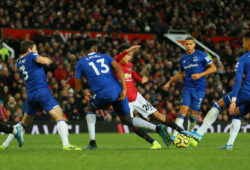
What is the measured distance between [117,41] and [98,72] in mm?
15570

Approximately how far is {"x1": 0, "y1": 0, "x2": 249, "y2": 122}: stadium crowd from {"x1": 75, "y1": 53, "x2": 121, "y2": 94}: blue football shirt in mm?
6698

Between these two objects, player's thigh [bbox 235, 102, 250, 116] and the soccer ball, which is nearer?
player's thigh [bbox 235, 102, 250, 116]

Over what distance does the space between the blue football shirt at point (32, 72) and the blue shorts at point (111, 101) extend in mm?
1008

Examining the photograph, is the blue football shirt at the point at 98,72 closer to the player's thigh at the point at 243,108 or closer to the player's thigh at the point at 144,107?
the player's thigh at the point at 144,107

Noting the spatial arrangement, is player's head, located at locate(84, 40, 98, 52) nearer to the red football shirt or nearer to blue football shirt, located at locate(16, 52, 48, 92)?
blue football shirt, located at locate(16, 52, 48, 92)

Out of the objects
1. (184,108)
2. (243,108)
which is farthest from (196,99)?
(243,108)

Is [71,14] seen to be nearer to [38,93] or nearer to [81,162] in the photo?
Result: [38,93]

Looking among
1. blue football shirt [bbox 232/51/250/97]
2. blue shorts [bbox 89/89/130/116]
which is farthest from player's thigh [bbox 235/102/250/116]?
blue shorts [bbox 89/89/130/116]

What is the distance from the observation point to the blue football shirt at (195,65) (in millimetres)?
12891

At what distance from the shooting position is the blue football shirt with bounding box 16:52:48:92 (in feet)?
32.8

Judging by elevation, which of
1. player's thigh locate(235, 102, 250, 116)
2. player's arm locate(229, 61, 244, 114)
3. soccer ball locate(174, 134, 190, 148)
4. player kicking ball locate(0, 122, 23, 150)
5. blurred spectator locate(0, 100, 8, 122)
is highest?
player's arm locate(229, 61, 244, 114)

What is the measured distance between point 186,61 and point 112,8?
52.8 ft

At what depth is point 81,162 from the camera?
23.9ft

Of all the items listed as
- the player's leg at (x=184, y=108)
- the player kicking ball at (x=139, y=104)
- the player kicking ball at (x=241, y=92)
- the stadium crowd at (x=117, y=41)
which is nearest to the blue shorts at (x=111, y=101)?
the player kicking ball at (x=139, y=104)
